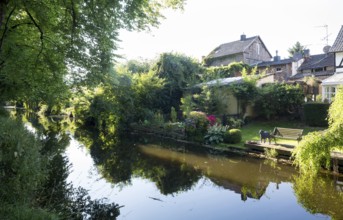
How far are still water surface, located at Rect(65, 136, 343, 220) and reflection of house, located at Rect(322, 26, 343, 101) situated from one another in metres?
11.7

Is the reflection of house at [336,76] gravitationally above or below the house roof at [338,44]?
below

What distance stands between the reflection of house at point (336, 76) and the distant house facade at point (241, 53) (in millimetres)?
18217

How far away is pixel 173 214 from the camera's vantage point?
26.6 feet


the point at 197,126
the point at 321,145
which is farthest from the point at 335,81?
the point at 321,145

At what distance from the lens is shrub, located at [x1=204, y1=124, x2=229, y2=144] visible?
17500mm

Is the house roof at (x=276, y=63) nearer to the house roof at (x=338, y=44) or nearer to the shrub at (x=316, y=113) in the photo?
the house roof at (x=338, y=44)

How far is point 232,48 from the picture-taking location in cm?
4488

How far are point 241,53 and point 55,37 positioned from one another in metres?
36.4

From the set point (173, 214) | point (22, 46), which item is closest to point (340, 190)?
point (173, 214)

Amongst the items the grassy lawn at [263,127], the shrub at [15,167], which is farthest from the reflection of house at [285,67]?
the shrub at [15,167]

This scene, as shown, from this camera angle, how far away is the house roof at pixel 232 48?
43.4m

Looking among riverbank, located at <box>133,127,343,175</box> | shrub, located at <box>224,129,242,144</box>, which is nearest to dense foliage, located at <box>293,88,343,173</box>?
riverbank, located at <box>133,127,343,175</box>

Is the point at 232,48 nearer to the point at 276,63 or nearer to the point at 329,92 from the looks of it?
the point at 276,63

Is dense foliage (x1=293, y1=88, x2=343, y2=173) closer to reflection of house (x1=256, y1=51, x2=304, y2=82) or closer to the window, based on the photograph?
the window
